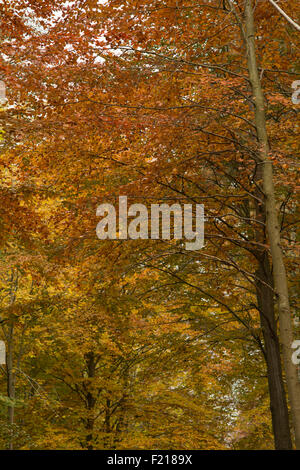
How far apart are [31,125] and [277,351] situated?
192 inches

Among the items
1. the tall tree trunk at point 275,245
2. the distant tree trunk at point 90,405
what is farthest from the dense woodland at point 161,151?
the distant tree trunk at point 90,405

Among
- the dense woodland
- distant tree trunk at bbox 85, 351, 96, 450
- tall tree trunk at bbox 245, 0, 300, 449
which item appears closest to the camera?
tall tree trunk at bbox 245, 0, 300, 449

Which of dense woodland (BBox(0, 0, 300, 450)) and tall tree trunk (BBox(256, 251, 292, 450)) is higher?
dense woodland (BBox(0, 0, 300, 450))

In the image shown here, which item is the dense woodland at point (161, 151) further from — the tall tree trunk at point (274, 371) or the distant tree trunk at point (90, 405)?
the distant tree trunk at point (90, 405)

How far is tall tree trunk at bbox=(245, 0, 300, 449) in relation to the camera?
5.24 m

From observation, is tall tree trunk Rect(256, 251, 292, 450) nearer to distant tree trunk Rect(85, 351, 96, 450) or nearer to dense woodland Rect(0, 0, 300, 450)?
dense woodland Rect(0, 0, 300, 450)

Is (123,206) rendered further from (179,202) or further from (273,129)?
(273,129)

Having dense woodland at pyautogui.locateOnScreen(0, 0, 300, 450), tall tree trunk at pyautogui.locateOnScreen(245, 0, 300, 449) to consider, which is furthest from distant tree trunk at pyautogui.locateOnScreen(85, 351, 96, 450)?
tall tree trunk at pyautogui.locateOnScreen(245, 0, 300, 449)

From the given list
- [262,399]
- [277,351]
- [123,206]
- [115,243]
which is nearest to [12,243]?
[115,243]

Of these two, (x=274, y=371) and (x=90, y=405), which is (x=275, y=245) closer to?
(x=274, y=371)

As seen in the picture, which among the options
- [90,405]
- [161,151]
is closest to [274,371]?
[161,151]

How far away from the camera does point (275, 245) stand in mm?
5703

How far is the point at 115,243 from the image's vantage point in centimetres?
728

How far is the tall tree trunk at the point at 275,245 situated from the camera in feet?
17.2
